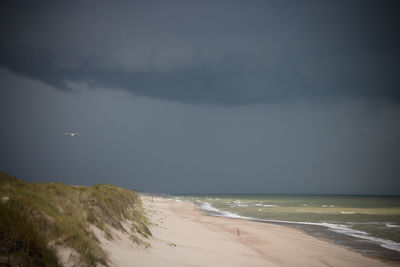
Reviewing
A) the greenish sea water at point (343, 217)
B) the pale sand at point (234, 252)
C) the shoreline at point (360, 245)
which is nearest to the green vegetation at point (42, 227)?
the pale sand at point (234, 252)

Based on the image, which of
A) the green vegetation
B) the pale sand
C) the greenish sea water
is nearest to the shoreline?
the greenish sea water

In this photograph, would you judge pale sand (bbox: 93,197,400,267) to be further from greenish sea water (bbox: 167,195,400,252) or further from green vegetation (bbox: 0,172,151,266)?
greenish sea water (bbox: 167,195,400,252)

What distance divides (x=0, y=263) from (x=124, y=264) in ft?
15.3

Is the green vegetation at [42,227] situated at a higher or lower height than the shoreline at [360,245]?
higher

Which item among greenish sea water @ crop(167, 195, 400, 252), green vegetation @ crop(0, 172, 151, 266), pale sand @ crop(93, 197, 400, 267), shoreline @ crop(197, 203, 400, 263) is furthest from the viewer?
greenish sea water @ crop(167, 195, 400, 252)

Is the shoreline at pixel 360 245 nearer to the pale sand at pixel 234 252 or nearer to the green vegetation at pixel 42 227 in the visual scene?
the pale sand at pixel 234 252

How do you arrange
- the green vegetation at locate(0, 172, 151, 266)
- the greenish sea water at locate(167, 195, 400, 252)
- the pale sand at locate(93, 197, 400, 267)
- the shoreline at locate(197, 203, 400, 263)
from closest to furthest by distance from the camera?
the green vegetation at locate(0, 172, 151, 266)
the pale sand at locate(93, 197, 400, 267)
the shoreline at locate(197, 203, 400, 263)
the greenish sea water at locate(167, 195, 400, 252)

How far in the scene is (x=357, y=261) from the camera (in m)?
17.1

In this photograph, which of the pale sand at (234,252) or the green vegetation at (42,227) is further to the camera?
the pale sand at (234,252)

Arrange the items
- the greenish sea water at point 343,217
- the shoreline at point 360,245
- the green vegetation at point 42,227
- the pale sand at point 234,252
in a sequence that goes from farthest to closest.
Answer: the greenish sea water at point 343,217
the shoreline at point 360,245
the pale sand at point 234,252
the green vegetation at point 42,227

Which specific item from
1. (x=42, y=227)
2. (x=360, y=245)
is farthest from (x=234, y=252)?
(x=360, y=245)

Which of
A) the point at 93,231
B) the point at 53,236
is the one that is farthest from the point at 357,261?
the point at 53,236

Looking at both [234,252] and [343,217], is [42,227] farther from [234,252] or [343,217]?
[343,217]

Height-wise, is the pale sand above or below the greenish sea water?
above
